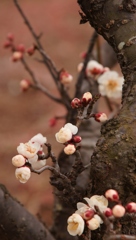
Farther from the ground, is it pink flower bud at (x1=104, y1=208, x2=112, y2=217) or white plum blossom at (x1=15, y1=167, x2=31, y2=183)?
white plum blossom at (x1=15, y1=167, x2=31, y2=183)

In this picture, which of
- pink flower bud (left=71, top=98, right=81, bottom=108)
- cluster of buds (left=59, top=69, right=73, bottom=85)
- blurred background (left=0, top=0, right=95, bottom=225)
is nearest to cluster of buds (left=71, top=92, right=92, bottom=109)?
pink flower bud (left=71, top=98, right=81, bottom=108)

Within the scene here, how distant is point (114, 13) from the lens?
2.18 feet

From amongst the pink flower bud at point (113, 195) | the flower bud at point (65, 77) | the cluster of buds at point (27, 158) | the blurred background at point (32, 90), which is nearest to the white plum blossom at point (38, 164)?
the cluster of buds at point (27, 158)

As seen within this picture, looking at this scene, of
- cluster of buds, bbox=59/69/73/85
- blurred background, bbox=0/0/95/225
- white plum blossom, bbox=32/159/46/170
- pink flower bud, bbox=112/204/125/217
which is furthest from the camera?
blurred background, bbox=0/0/95/225

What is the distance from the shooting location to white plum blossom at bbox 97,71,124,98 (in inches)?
39.8

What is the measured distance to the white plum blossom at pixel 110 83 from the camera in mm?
1012

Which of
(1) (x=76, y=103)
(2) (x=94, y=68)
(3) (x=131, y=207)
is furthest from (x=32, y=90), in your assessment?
(3) (x=131, y=207)

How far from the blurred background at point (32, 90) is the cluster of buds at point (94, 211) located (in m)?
1.24

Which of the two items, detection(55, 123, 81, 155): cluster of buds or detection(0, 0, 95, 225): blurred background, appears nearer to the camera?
detection(55, 123, 81, 155): cluster of buds

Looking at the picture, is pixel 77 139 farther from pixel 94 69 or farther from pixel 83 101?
pixel 94 69

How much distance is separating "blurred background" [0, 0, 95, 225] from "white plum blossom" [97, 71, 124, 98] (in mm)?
835

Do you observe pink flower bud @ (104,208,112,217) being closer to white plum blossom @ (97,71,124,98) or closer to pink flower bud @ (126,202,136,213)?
pink flower bud @ (126,202,136,213)

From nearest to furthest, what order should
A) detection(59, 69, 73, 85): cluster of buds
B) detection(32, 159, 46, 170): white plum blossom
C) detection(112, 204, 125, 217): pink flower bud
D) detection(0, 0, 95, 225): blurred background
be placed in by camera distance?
detection(112, 204, 125, 217): pink flower bud, detection(32, 159, 46, 170): white plum blossom, detection(59, 69, 73, 85): cluster of buds, detection(0, 0, 95, 225): blurred background

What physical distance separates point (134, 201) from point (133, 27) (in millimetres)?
208
